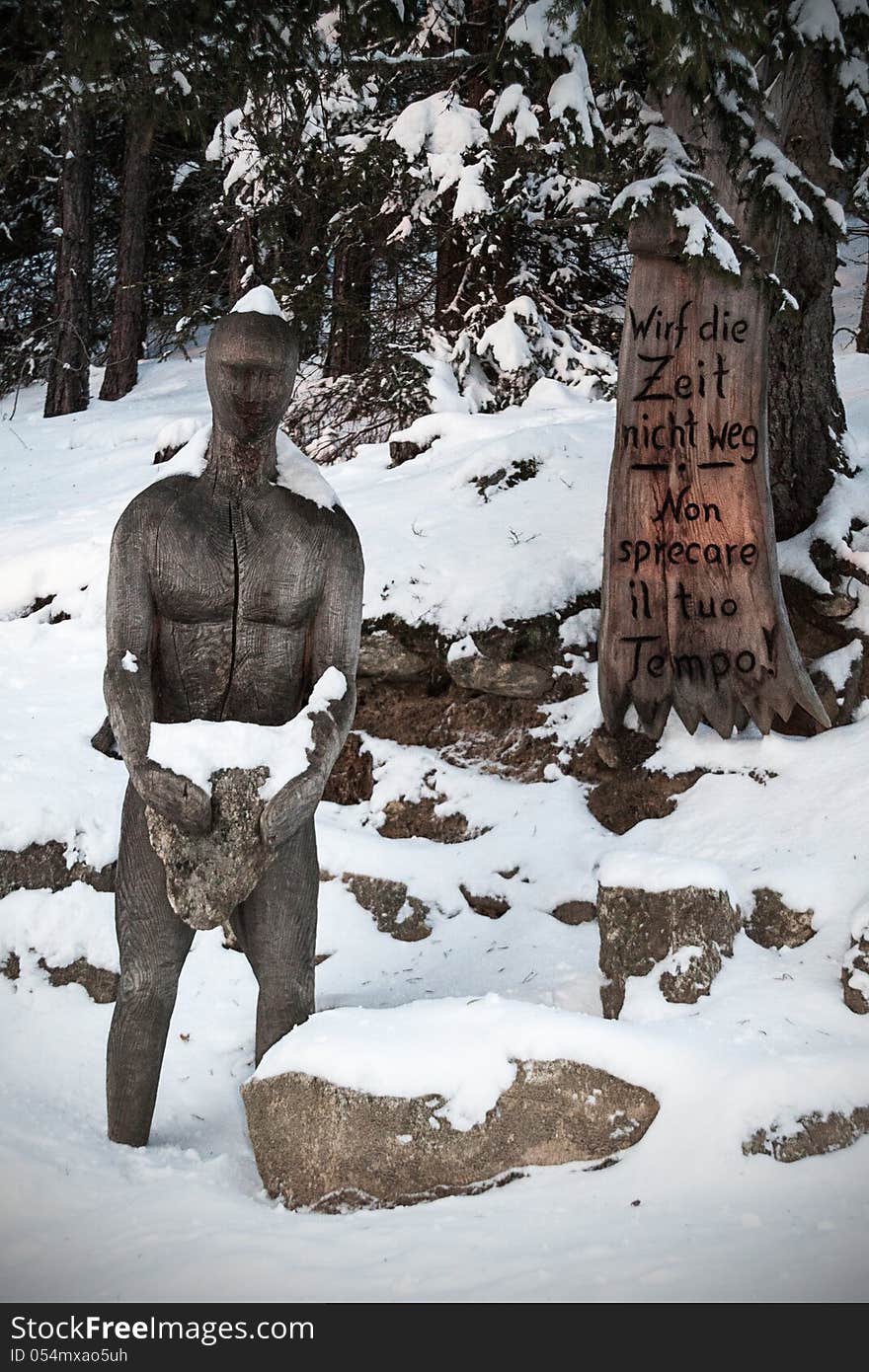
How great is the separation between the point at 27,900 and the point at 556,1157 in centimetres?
282

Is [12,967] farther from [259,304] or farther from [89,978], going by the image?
[259,304]

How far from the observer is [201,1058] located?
14.3ft

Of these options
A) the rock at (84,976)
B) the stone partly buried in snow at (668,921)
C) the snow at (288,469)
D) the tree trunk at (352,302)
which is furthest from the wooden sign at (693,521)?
the tree trunk at (352,302)

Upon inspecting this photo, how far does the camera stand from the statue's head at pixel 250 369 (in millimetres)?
3314

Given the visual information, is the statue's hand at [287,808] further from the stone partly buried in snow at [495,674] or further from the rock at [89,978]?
the stone partly buried in snow at [495,674]

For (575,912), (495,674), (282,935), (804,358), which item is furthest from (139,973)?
(804,358)

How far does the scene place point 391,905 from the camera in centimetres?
515

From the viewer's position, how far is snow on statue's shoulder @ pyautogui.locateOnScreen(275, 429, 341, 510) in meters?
3.56

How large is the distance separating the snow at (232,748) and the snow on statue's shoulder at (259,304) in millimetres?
1120

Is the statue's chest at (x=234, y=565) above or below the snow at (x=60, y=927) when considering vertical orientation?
above

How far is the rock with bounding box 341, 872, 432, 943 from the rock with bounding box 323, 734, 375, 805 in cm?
64

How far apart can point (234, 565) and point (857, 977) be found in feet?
7.34
